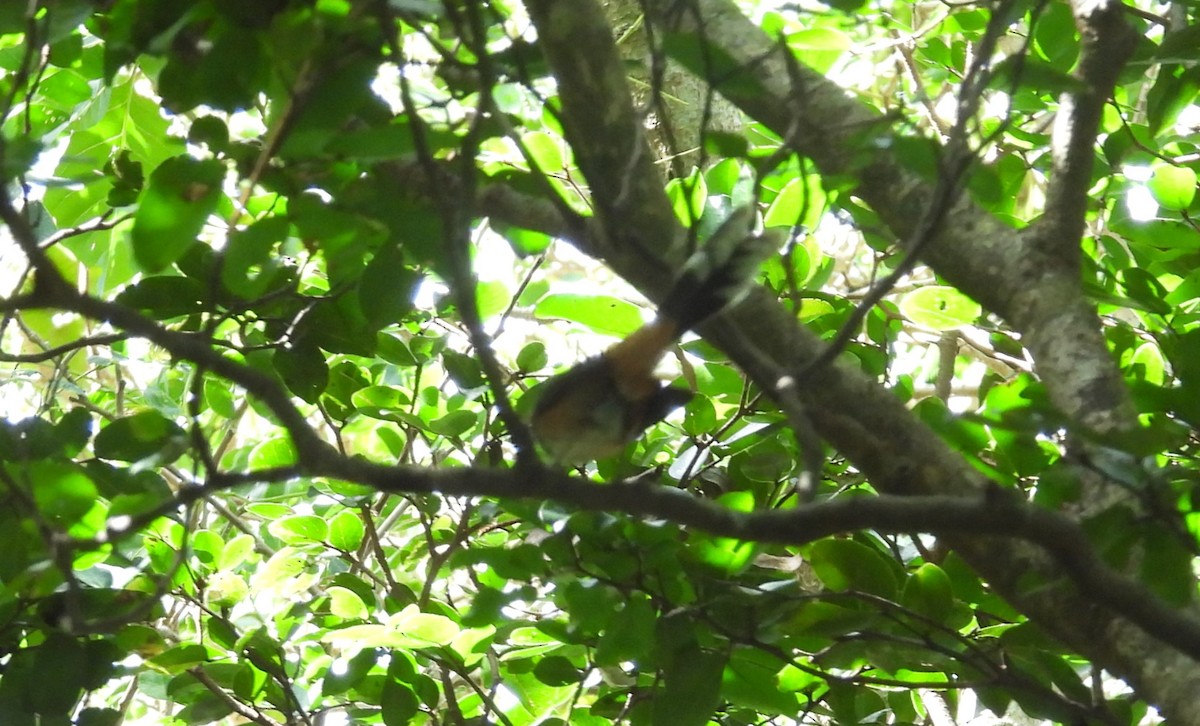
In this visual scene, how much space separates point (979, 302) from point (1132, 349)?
28 centimetres

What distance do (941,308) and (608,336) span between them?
0.50m

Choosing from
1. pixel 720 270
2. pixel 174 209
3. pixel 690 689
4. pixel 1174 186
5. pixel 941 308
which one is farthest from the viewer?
pixel 941 308

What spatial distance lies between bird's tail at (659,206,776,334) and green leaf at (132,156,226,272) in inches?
15.1

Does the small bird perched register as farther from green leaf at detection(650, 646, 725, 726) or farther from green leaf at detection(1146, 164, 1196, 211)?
green leaf at detection(1146, 164, 1196, 211)

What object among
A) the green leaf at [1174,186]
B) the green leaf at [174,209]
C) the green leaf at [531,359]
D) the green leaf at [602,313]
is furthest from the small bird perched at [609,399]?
the green leaf at [1174,186]

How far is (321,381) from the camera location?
1291 millimetres

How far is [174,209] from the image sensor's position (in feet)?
2.71

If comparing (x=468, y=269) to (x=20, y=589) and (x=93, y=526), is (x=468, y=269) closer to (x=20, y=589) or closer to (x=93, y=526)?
(x=93, y=526)

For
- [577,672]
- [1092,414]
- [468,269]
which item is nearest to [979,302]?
[1092,414]

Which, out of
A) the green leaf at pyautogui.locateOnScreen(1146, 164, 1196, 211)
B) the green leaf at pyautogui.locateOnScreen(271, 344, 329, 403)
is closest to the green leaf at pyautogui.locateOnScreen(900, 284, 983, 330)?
the green leaf at pyautogui.locateOnScreen(1146, 164, 1196, 211)

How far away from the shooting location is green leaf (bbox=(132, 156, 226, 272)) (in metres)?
0.81

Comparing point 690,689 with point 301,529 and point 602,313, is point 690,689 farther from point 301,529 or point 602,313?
point 301,529

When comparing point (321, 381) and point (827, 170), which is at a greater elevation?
point (827, 170)

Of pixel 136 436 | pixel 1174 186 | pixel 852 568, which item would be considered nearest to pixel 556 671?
pixel 852 568
